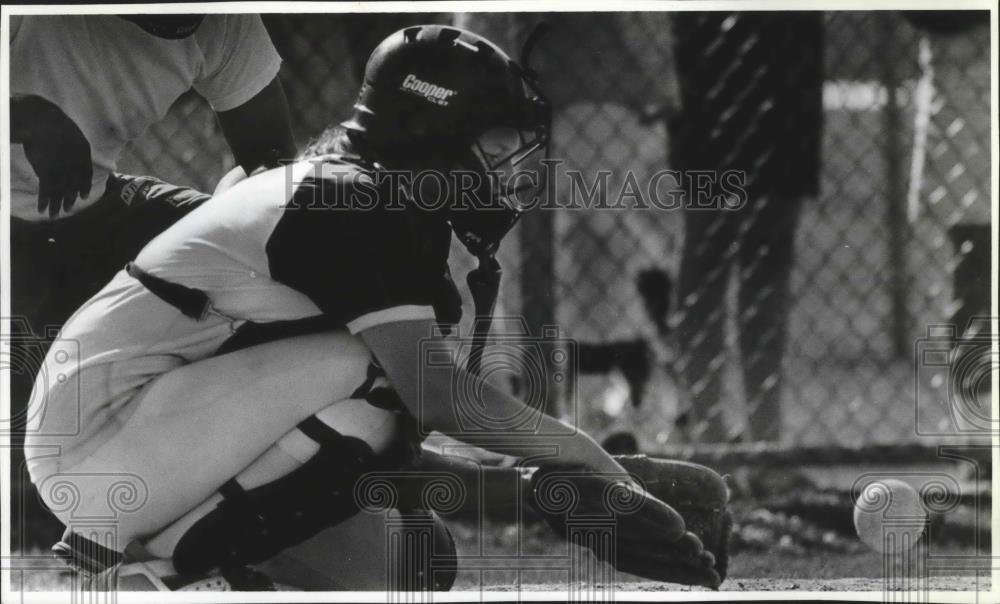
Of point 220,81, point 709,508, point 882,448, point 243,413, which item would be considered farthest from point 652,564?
point 220,81

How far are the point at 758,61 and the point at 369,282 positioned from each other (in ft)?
3.62

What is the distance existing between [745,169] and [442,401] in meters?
0.88

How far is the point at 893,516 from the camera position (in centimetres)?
275

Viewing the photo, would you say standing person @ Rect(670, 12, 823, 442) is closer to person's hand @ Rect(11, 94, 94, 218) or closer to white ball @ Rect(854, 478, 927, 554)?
white ball @ Rect(854, 478, 927, 554)

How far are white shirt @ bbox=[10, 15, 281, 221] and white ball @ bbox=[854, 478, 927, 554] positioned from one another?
1.64 meters

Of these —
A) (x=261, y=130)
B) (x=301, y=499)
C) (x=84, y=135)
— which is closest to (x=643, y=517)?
(x=301, y=499)

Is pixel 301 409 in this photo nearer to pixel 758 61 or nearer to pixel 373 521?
pixel 373 521

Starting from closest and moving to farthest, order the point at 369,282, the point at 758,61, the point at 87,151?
the point at 369,282 < the point at 87,151 < the point at 758,61

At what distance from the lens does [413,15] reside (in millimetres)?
2592

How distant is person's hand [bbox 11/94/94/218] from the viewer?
2625 millimetres

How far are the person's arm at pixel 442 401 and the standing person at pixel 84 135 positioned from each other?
0.46 meters

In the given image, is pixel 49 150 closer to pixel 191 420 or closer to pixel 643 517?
pixel 191 420

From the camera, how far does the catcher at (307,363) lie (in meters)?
2.49

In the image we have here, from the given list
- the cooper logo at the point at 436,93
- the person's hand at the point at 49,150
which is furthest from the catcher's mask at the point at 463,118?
the person's hand at the point at 49,150
